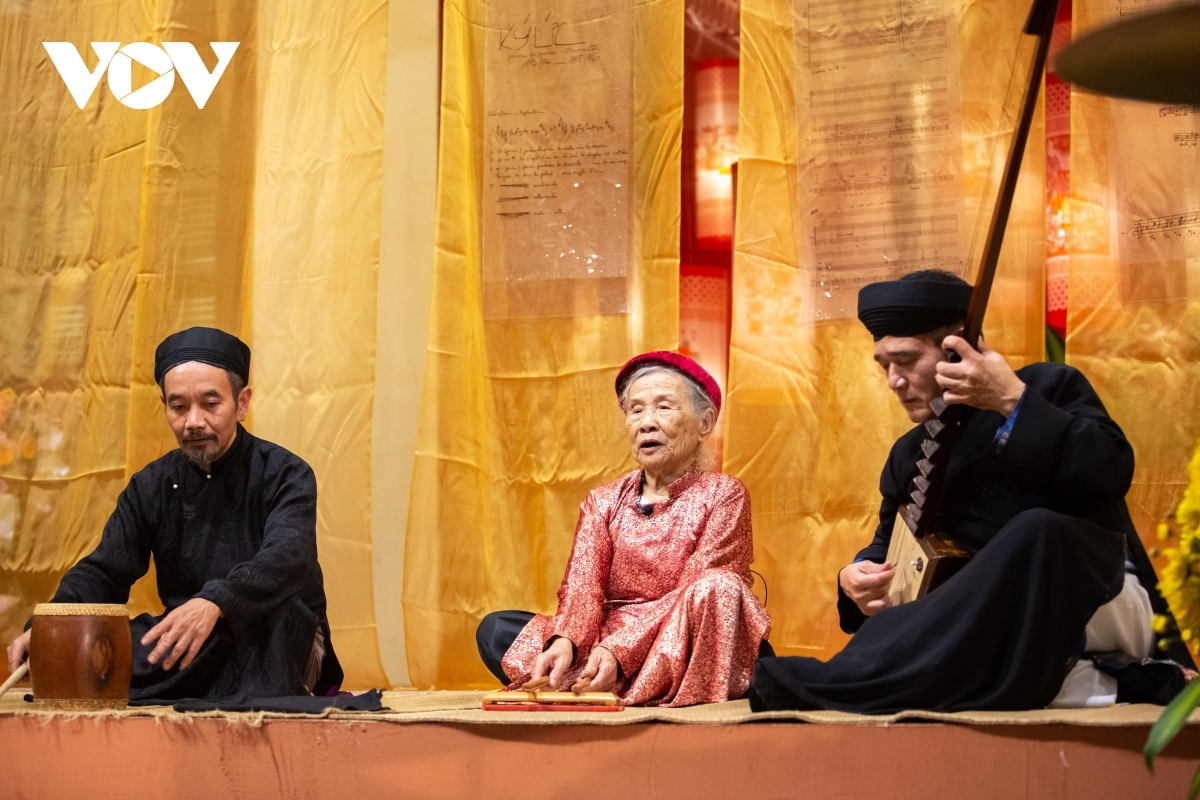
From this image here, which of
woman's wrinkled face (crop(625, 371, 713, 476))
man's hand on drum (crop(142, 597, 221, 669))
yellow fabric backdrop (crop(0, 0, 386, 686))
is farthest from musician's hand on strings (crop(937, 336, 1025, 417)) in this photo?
yellow fabric backdrop (crop(0, 0, 386, 686))

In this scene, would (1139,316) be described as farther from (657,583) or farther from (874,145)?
(657,583)

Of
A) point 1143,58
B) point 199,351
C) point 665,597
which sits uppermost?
point 1143,58

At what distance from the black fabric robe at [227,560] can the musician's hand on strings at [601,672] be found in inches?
27.9

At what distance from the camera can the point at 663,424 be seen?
128 inches

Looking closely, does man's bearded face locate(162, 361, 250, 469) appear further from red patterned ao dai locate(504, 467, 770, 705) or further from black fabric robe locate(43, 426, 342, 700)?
red patterned ao dai locate(504, 467, 770, 705)

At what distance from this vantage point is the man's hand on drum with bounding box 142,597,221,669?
9.27 feet

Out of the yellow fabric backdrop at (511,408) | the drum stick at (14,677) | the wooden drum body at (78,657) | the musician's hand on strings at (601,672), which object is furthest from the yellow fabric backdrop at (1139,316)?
the drum stick at (14,677)

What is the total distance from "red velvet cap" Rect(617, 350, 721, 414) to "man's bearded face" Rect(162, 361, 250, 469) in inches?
41.0

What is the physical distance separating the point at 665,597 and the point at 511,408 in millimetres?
997

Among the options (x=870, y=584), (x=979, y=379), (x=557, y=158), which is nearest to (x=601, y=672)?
(x=870, y=584)

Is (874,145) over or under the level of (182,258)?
over

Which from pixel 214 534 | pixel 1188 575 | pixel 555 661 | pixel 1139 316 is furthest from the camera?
pixel 1139 316

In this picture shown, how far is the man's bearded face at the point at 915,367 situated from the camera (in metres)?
2.92

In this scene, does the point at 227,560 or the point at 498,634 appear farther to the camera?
the point at 498,634
